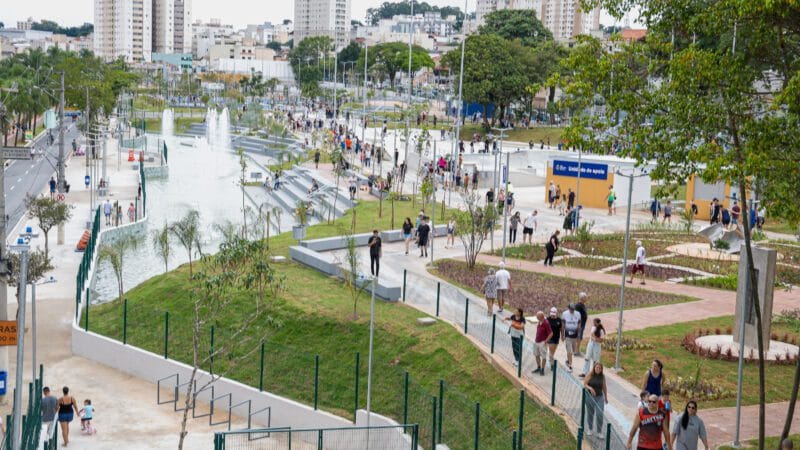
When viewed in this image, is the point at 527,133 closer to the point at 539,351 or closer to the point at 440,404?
the point at 539,351

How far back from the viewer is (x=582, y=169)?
4731cm

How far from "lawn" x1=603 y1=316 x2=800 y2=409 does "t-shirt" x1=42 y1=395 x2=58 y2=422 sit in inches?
464

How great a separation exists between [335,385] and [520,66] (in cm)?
6458

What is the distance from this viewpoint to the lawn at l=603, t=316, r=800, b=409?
65.8ft

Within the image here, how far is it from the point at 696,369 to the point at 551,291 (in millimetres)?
8185

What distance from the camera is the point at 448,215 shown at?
4425cm

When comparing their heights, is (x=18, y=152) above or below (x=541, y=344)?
above

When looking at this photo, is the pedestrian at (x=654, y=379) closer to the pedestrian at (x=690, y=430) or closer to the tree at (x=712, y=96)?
the tree at (x=712, y=96)

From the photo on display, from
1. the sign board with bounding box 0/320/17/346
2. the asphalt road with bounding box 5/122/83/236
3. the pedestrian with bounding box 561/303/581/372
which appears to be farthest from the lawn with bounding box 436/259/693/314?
the asphalt road with bounding box 5/122/83/236

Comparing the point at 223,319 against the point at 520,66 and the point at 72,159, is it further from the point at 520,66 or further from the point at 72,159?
the point at 520,66

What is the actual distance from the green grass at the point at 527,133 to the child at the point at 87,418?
2463 inches

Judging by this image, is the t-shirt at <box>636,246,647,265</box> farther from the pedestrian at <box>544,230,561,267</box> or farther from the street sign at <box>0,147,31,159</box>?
the street sign at <box>0,147,31,159</box>

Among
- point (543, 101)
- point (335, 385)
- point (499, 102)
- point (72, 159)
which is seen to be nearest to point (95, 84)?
point (72, 159)

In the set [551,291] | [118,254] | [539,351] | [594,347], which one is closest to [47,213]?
[118,254]
